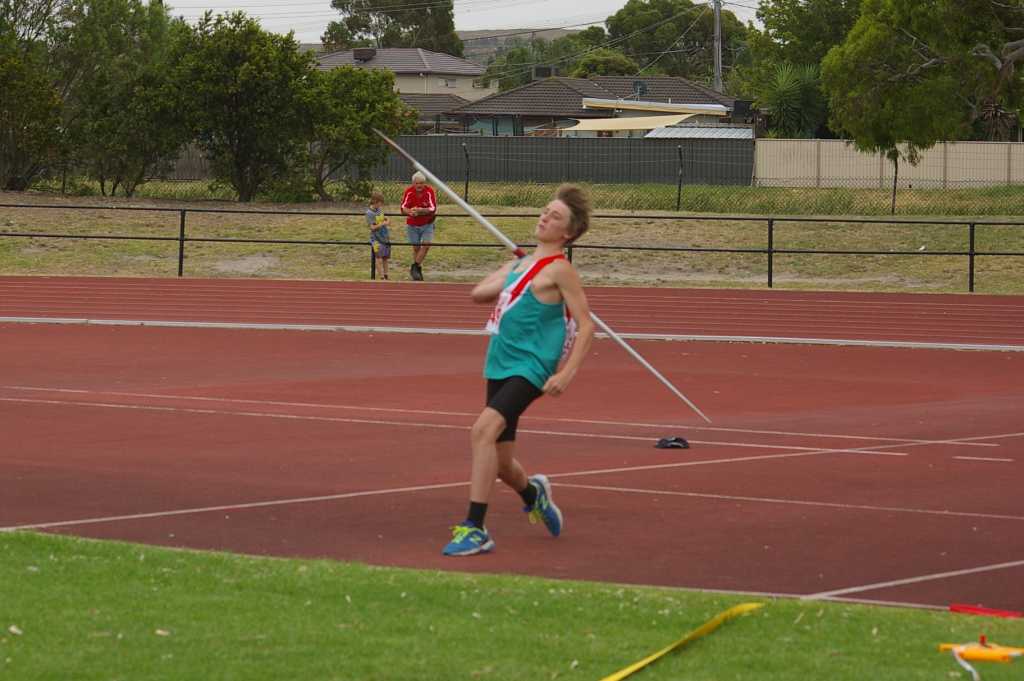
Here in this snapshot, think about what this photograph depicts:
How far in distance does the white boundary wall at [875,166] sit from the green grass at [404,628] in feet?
130

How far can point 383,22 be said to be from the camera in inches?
4729

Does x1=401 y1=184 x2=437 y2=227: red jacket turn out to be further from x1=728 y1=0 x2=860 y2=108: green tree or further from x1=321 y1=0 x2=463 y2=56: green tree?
x1=321 y1=0 x2=463 y2=56: green tree

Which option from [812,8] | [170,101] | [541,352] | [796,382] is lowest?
[796,382]

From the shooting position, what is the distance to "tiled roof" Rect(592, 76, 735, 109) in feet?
293

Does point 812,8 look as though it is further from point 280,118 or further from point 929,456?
point 929,456

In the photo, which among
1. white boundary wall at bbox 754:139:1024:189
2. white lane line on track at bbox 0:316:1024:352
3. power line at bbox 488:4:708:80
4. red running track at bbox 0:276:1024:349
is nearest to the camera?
white lane line on track at bbox 0:316:1024:352

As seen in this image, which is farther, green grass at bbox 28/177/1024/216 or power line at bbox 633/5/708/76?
power line at bbox 633/5/708/76

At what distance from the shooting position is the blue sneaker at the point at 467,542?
7.84 m

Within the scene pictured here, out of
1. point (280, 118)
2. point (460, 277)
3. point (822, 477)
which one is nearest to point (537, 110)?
point (280, 118)

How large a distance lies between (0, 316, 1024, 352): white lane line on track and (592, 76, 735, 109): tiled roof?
68900mm

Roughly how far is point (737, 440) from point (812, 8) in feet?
181

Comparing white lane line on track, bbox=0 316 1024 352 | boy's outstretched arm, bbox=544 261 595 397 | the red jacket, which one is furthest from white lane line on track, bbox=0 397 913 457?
Answer: the red jacket

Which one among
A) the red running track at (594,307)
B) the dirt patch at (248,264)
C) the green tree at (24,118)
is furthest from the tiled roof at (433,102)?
the red running track at (594,307)

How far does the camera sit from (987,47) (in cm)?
3209
